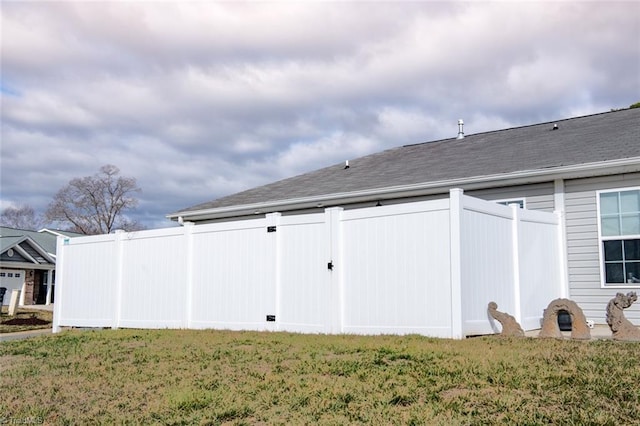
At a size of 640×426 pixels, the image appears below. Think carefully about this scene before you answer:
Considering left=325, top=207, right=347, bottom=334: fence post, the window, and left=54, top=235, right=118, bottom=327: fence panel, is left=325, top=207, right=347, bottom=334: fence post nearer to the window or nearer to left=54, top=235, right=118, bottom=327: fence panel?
the window

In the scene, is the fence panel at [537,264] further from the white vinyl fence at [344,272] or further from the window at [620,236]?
the window at [620,236]

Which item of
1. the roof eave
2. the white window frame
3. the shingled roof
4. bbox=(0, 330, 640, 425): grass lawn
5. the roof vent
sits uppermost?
the roof vent

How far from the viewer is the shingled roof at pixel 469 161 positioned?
10086mm

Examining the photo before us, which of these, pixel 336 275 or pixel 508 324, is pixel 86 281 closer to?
pixel 336 275

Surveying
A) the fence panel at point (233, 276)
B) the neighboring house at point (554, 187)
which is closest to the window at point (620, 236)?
the neighboring house at point (554, 187)

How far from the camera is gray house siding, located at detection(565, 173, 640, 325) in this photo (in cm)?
951

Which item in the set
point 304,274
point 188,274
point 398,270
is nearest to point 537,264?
point 398,270

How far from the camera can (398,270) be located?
8.16m

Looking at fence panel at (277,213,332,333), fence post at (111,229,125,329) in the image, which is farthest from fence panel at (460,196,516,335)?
fence post at (111,229,125,329)

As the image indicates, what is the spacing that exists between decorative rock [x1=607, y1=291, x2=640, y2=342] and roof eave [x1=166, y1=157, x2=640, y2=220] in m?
2.37

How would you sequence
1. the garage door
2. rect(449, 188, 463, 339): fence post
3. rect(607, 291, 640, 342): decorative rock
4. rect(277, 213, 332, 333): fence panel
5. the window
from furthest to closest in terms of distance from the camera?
1. the garage door
2. the window
3. rect(277, 213, 332, 333): fence panel
4. rect(449, 188, 463, 339): fence post
5. rect(607, 291, 640, 342): decorative rock

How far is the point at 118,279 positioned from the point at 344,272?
5198mm

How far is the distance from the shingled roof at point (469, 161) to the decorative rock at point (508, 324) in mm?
3060

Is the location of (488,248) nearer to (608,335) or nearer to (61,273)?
(608,335)
